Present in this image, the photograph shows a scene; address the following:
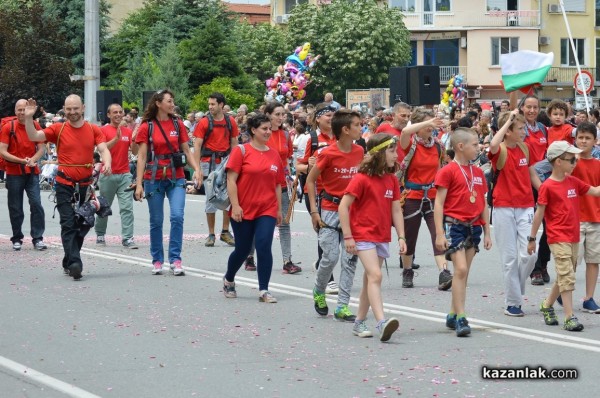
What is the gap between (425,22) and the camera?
75062 millimetres

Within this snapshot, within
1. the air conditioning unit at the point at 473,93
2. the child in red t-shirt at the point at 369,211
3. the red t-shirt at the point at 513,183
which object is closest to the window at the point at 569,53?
the air conditioning unit at the point at 473,93

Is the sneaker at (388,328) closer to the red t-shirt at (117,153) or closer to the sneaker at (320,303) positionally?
the sneaker at (320,303)

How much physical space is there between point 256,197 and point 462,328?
2641 millimetres

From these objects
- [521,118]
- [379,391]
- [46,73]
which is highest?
[46,73]

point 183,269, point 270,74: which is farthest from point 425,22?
point 183,269

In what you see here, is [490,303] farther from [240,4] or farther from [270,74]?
[240,4]

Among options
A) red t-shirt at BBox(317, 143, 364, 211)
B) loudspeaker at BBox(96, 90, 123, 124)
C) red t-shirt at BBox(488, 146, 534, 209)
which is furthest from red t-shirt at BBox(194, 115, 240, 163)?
loudspeaker at BBox(96, 90, 123, 124)

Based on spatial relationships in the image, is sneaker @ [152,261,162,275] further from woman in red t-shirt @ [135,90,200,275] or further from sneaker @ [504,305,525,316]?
sneaker @ [504,305,525,316]

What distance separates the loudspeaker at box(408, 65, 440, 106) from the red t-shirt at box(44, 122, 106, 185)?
7.98 metres

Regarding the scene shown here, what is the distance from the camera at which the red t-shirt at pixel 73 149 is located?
44.9 feet

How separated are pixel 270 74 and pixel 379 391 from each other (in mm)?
59291

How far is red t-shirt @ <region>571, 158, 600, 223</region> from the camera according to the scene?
11148 millimetres

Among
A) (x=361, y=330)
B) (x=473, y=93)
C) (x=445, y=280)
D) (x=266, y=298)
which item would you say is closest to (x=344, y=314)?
(x=361, y=330)

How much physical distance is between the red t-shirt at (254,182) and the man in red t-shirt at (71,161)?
7.79 ft
